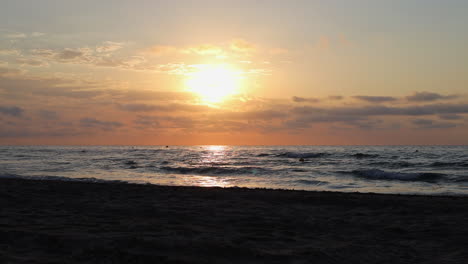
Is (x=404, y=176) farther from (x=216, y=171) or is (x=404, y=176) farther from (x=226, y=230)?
(x=226, y=230)

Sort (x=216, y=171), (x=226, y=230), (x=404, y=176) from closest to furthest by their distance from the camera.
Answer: (x=226, y=230)
(x=404, y=176)
(x=216, y=171)

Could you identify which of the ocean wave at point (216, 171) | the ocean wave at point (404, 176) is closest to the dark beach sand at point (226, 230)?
the ocean wave at point (404, 176)

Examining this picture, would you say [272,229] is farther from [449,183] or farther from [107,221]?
[449,183]

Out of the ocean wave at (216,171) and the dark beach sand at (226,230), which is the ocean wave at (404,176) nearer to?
the ocean wave at (216,171)

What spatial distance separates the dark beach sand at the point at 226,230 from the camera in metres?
5.68

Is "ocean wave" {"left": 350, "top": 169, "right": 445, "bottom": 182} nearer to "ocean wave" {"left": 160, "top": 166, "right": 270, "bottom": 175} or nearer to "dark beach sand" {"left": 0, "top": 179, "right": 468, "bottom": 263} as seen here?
"ocean wave" {"left": 160, "top": 166, "right": 270, "bottom": 175}

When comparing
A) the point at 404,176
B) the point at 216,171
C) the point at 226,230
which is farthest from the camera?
the point at 216,171

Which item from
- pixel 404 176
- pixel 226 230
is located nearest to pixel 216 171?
pixel 404 176

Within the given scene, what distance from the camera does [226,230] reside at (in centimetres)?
765

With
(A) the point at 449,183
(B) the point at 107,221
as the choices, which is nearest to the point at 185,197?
(B) the point at 107,221

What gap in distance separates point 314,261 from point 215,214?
4.59m

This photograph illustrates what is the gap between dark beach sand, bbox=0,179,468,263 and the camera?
5684 millimetres

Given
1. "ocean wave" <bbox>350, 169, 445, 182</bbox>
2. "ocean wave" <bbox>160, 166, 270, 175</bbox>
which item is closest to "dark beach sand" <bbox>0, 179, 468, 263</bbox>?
"ocean wave" <bbox>350, 169, 445, 182</bbox>

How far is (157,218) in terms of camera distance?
897cm
